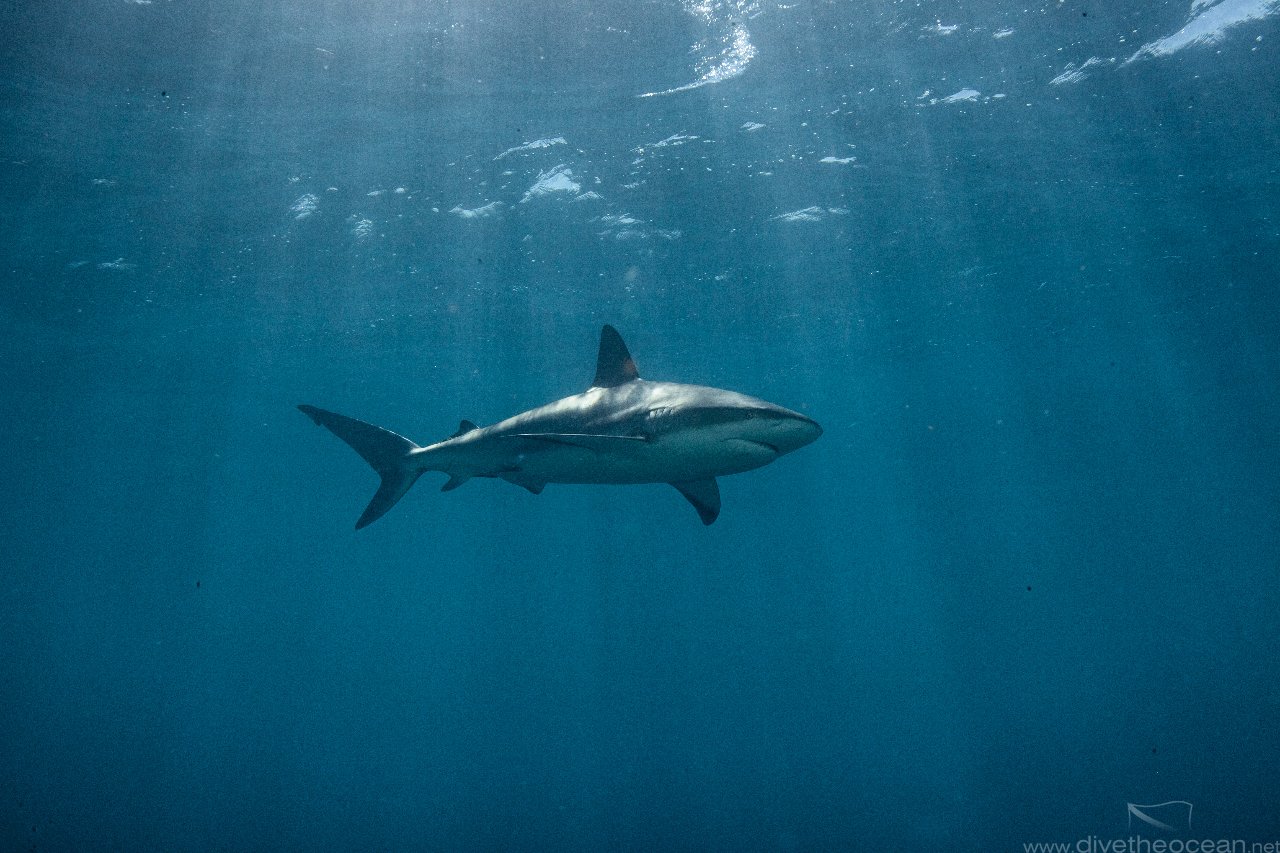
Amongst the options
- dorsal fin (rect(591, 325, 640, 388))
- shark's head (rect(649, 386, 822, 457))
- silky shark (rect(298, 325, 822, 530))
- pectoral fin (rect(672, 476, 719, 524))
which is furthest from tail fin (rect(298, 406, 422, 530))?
shark's head (rect(649, 386, 822, 457))

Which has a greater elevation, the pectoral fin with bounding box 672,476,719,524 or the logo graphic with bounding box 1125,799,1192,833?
the pectoral fin with bounding box 672,476,719,524

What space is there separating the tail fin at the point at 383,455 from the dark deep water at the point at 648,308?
8765 millimetres

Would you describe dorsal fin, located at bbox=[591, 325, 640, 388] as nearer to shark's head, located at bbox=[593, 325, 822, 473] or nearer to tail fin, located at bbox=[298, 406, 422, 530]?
shark's head, located at bbox=[593, 325, 822, 473]

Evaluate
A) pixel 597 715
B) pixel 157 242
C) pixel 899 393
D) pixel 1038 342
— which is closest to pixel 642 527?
pixel 597 715

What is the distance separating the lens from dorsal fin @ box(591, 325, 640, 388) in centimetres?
687

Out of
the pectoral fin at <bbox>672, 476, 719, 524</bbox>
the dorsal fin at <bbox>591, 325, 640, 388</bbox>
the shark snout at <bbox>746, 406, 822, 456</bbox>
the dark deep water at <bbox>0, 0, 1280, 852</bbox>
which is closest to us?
the shark snout at <bbox>746, 406, 822, 456</bbox>

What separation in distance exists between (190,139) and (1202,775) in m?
37.1

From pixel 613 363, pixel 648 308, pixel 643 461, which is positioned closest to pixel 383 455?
pixel 613 363

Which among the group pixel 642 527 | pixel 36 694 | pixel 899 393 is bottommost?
pixel 36 694

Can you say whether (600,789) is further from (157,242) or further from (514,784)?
(157,242)

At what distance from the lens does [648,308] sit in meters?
26.0

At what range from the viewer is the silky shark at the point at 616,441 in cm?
500

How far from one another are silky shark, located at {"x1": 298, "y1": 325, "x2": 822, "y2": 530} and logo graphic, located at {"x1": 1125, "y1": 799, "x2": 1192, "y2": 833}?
2227cm

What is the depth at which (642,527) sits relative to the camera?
67.6 meters
